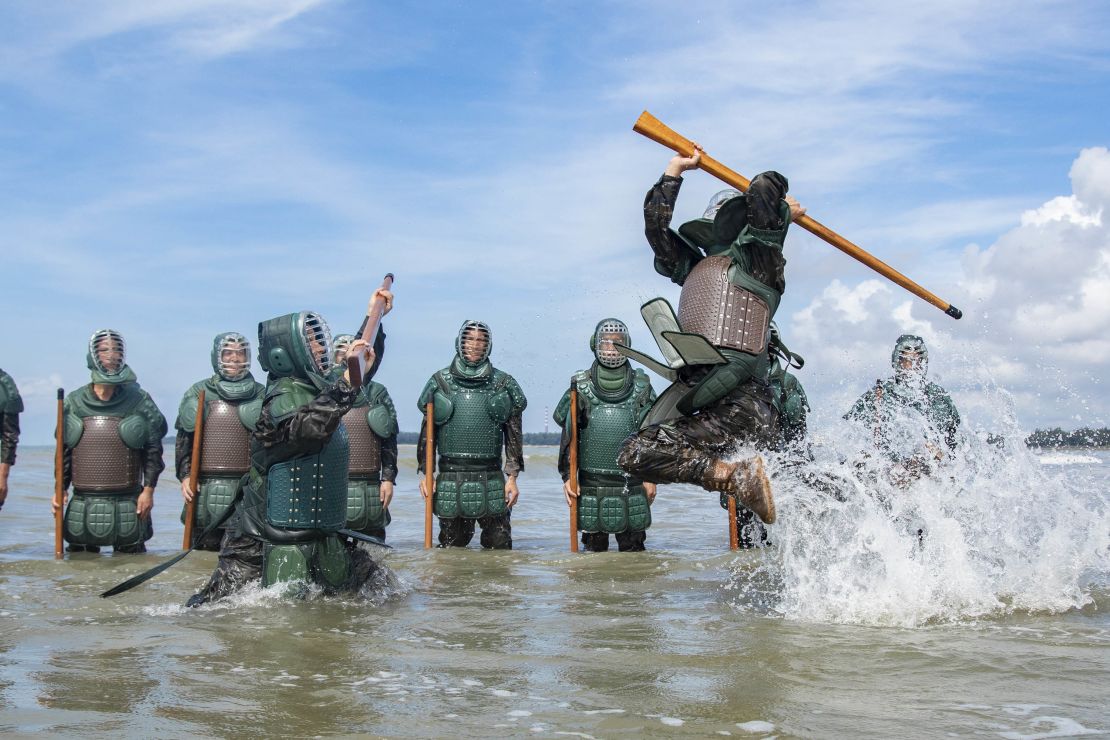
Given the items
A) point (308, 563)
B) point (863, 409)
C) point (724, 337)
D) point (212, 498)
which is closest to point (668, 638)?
point (724, 337)

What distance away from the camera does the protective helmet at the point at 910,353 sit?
339 inches

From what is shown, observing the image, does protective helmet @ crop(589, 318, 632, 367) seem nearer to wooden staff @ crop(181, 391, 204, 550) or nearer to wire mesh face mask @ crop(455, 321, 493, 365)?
wire mesh face mask @ crop(455, 321, 493, 365)

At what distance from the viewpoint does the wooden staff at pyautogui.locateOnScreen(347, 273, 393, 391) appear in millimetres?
5562

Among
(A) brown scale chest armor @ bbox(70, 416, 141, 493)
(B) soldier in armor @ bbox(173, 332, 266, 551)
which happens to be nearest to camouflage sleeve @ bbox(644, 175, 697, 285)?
(B) soldier in armor @ bbox(173, 332, 266, 551)

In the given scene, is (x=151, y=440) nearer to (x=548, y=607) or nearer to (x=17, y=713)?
(x=548, y=607)

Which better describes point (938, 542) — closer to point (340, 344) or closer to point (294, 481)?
point (294, 481)

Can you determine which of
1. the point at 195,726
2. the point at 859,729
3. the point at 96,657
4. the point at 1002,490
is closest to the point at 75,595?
the point at 96,657

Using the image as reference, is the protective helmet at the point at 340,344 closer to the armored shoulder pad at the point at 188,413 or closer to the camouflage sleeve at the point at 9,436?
the armored shoulder pad at the point at 188,413

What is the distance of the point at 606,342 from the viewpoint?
9.26 m

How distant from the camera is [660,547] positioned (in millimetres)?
10664

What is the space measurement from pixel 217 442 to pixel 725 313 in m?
5.02

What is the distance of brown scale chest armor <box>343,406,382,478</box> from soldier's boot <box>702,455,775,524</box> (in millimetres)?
4297

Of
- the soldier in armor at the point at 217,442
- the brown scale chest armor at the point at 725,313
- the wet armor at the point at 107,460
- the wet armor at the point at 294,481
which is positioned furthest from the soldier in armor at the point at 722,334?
the wet armor at the point at 107,460

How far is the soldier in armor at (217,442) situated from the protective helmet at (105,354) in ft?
2.00
